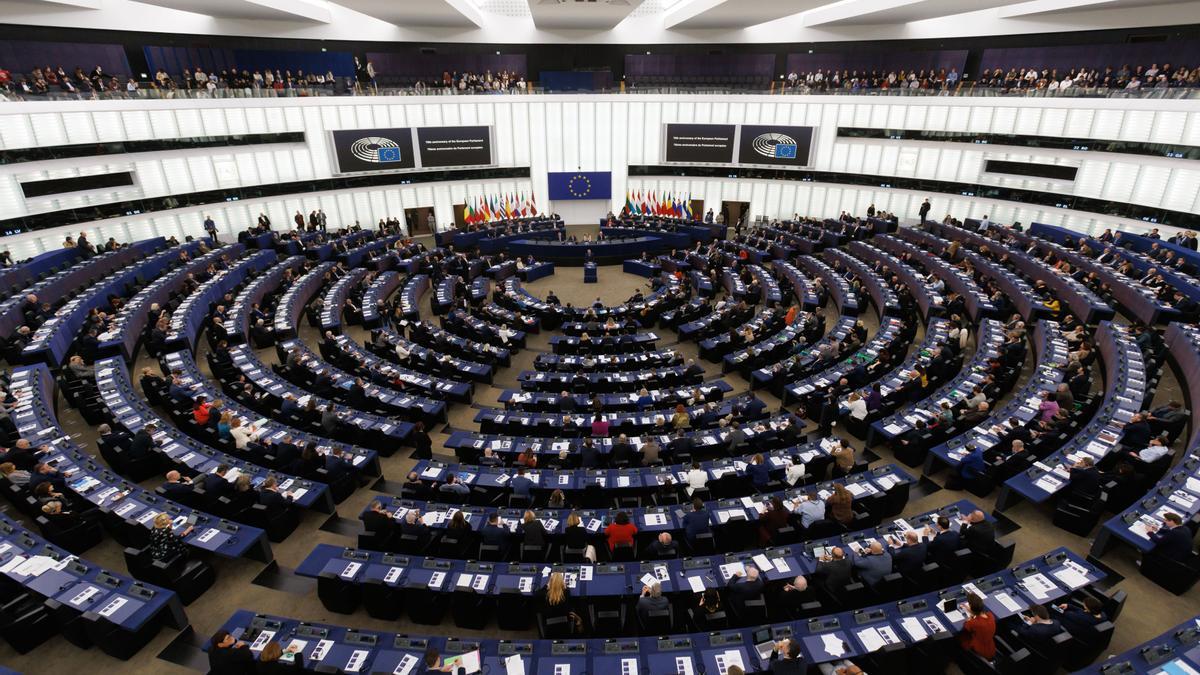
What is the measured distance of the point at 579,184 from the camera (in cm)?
4278

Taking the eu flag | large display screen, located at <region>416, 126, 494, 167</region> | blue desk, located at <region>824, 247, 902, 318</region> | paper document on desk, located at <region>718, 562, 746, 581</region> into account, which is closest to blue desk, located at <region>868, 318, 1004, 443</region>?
blue desk, located at <region>824, 247, 902, 318</region>

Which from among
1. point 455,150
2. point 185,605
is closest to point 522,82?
point 455,150

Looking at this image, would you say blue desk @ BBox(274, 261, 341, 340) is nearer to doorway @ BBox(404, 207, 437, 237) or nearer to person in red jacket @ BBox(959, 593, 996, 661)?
doorway @ BBox(404, 207, 437, 237)

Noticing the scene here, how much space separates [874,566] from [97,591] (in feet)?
41.2

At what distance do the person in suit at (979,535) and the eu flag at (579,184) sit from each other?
1415 inches

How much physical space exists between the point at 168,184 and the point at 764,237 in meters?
32.6

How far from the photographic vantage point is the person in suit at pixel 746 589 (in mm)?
9469

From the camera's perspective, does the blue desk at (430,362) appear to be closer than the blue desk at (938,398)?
No

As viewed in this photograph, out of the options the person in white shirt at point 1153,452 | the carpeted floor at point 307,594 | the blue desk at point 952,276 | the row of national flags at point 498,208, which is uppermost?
A: the row of national flags at point 498,208

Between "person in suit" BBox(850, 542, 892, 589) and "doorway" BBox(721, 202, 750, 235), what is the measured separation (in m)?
34.8

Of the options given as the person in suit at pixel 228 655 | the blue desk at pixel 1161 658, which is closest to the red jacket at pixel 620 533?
the person in suit at pixel 228 655

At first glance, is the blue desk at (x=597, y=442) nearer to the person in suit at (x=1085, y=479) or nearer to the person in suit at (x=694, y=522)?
the person in suit at (x=694, y=522)

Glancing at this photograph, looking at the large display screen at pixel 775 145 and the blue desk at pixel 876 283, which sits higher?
the large display screen at pixel 775 145

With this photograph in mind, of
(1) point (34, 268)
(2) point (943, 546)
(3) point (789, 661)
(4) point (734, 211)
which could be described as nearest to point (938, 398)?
(2) point (943, 546)
